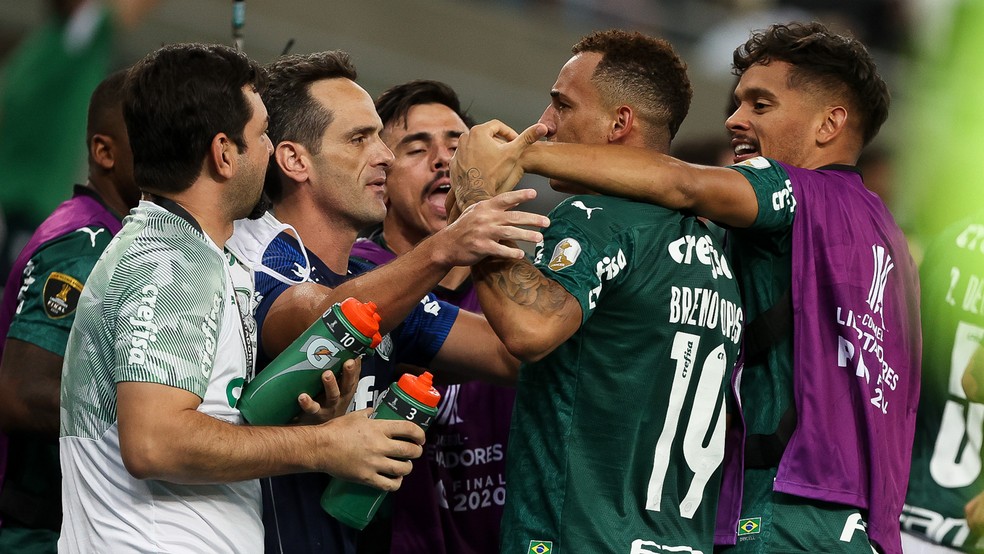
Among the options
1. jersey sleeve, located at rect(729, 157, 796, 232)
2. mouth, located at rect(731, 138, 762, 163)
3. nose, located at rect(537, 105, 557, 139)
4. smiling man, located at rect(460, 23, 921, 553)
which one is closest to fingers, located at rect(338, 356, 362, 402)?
smiling man, located at rect(460, 23, 921, 553)

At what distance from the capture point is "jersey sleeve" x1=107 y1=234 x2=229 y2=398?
2.86 metres

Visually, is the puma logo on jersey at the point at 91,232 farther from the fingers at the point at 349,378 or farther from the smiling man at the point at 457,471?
the fingers at the point at 349,378

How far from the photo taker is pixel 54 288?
4285 mm

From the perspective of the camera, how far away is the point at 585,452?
3.28 m

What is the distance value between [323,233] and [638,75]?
1.25 metres

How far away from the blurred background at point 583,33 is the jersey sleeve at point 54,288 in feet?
8.23

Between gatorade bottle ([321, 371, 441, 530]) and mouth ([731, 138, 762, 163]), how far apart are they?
4.78 feet

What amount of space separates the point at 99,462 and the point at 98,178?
217 centimetres

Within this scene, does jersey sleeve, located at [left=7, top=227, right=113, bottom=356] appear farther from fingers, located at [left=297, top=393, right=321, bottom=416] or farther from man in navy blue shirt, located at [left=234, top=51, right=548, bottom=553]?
fingers, located at [left=297, top=393, right=321, bottom=416]

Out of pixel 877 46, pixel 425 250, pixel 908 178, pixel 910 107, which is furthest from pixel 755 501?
pixel 877 46

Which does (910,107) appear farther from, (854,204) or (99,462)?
(99,462)

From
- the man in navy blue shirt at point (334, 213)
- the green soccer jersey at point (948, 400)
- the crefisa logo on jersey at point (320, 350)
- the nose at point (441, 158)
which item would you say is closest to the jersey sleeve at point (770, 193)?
the man in navy blue shirt at point (334, 213)

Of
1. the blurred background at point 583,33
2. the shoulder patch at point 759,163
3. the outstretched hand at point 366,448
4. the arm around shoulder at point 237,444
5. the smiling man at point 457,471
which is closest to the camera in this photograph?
the arm around shoulder at point 237,444

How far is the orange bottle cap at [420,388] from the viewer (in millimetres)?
3137
